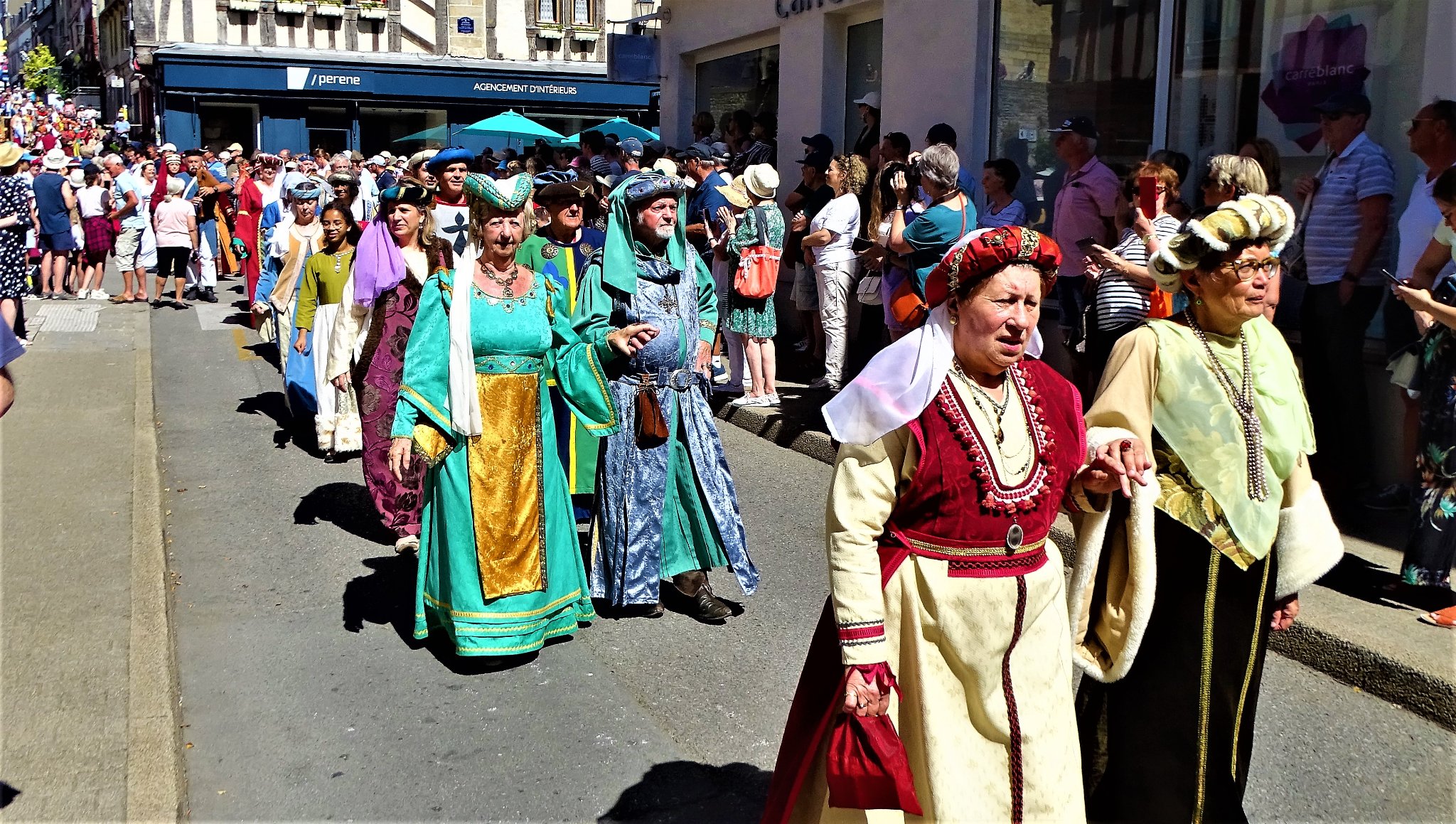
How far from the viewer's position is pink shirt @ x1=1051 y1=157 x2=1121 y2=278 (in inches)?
347

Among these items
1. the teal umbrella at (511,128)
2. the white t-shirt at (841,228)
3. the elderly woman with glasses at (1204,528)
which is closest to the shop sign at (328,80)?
the teal umbrella at (511,128)

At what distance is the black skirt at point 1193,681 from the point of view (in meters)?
3.40

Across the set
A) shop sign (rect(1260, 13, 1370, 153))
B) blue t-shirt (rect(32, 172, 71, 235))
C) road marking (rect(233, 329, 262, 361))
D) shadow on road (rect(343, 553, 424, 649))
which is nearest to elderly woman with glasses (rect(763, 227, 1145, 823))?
shadow on road (rect(343, 553, 424, 649))

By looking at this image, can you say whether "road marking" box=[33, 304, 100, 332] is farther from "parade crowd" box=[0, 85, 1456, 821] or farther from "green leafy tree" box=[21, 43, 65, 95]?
"green leafy tree" box=[21, 43, 65, 95]

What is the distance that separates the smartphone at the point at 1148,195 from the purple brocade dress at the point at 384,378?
396 cm

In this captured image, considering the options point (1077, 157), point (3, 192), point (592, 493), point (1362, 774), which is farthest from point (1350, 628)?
point (3, 192)

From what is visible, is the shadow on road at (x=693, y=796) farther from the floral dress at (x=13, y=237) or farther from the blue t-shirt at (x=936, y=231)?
the floral dress at (x=13, y=237)

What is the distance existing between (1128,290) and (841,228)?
11.7 feet

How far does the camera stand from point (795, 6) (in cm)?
1395

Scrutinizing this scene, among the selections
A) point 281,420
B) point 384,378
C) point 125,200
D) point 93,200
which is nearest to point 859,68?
point 281,420

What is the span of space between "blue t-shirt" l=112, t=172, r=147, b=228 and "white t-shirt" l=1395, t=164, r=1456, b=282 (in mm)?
16062

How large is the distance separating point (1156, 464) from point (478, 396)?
274 cm

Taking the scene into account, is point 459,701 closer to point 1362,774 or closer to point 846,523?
point 846,523

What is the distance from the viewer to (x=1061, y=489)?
3051mm
